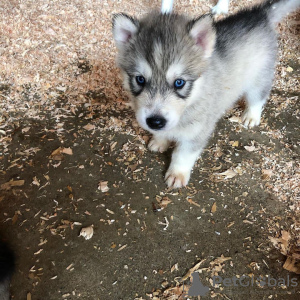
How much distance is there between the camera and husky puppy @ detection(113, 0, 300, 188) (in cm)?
211

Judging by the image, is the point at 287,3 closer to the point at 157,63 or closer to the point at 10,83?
the point at 157,63

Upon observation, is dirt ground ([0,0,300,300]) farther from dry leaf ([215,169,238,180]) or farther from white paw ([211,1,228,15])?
white paw ([211,1,228,15])

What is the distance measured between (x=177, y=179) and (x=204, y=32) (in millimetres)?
1347

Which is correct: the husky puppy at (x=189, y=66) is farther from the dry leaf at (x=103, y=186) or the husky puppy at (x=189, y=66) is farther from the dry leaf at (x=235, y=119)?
the dry leaf at (x=103, y=186)

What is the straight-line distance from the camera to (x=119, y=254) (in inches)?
100

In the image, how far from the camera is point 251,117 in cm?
349

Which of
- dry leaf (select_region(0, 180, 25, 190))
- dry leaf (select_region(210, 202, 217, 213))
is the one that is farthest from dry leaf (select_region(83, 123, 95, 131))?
dry leaf (select_region(210, 202, 217, 213))

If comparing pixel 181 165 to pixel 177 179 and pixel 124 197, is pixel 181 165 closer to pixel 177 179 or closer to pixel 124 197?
pixel 177 179

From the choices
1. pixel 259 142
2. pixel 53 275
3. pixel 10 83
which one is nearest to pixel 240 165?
pixel 259 142

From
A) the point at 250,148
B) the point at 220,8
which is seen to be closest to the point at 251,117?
the point at 250,148

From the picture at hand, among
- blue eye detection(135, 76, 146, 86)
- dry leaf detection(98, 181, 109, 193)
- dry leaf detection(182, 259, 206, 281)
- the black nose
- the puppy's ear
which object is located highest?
the puppy's ear

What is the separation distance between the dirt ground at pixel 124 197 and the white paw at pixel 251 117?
78 mm

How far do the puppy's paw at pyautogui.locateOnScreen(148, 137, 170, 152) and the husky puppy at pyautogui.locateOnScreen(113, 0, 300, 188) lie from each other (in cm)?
1

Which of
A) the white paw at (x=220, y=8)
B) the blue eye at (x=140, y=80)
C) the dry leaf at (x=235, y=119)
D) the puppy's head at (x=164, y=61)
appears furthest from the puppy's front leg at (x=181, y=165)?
the white paw at (x=220, y=8)
